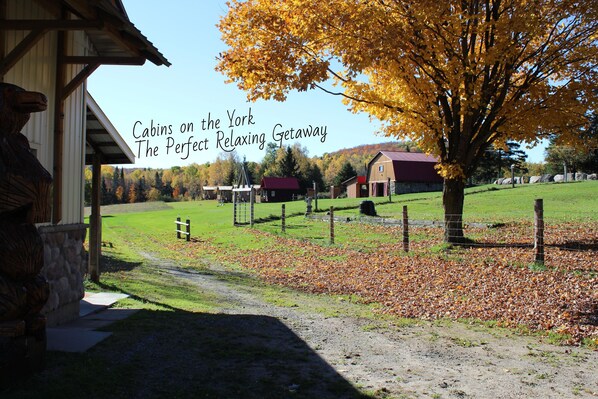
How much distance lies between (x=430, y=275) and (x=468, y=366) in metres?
6.59

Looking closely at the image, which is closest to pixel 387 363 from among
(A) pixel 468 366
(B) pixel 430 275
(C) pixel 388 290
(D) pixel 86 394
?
(A) pixel 468 366

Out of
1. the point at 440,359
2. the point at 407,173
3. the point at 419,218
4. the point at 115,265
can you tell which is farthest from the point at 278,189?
the point at 440,359

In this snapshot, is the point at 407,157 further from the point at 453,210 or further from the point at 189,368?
the point at 189,368

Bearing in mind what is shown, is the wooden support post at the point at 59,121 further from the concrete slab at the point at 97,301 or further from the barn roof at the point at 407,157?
the barn roof at the point at 407,157

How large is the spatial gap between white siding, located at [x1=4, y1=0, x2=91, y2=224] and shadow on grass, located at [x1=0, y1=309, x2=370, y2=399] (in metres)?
2.42

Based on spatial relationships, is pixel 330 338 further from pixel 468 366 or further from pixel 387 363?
pixel 468 366

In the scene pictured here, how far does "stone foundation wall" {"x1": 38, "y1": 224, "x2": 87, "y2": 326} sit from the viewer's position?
7314 millimetres

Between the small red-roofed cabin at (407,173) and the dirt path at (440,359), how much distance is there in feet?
175

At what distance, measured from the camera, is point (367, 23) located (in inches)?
514

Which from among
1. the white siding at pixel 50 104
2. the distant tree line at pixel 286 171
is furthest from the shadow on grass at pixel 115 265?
the distant tree line at pixel 286 171

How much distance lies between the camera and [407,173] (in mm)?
62125

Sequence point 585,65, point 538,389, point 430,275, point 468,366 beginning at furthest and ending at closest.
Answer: point 585,65 → point 430,275 → point 468,366 → point 538,389

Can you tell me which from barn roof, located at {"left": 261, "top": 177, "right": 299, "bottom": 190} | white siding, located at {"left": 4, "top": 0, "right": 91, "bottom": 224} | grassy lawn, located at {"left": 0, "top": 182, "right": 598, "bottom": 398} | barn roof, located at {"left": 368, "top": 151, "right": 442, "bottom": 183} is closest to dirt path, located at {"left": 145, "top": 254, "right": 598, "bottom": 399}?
grassy lawn, located at {"left": 0, "top": 182, "right": 598, "bottom": 398}

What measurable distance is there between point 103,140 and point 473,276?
372 inches
